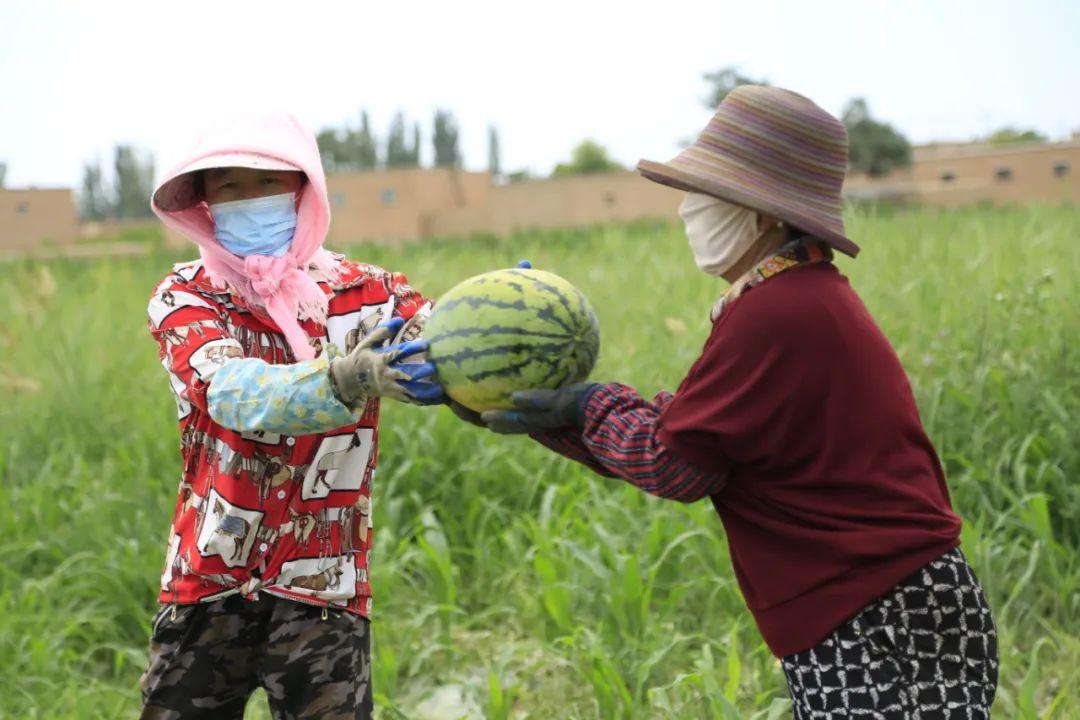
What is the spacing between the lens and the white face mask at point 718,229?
78.4 inches

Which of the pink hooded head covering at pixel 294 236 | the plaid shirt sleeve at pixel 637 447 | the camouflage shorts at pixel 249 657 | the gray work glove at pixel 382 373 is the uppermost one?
the pink hooded head covering at pixel 294 236

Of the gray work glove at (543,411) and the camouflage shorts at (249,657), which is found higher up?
the gray work glove at (543,411)

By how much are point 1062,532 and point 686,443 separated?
293 centimetres

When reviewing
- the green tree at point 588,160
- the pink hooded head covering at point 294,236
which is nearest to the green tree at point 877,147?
the green tree at point 588,160

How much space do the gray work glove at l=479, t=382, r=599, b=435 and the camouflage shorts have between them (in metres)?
Answer: 0.66

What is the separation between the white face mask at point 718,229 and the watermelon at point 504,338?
290mm

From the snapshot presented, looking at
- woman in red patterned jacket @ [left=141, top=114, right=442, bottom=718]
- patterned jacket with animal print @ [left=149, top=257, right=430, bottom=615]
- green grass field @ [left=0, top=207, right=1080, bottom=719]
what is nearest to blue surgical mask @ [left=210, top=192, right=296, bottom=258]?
woman in red patterned jacket @ [left=141, top=114, right=442, bottom=718]

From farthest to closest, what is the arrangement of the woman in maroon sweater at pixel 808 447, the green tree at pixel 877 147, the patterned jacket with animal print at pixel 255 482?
the green tree at pixel 877 147 → the patterned jacket with animal print at pixel 255 482 → the woman in maroon sweater at pixel 808 447

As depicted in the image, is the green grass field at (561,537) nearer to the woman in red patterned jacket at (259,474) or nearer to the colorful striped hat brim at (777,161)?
the woman in red patterned jacket at (259,474)

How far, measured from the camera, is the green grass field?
3523mm

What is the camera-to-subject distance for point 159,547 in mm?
4371

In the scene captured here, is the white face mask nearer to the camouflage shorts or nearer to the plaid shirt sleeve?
the plaid shirt sleeve

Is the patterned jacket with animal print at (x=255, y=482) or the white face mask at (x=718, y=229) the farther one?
the patterned jacket with animal print at (x=255, y=482)

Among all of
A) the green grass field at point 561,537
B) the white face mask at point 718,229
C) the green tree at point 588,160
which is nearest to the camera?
the white face mask at point 718,229
